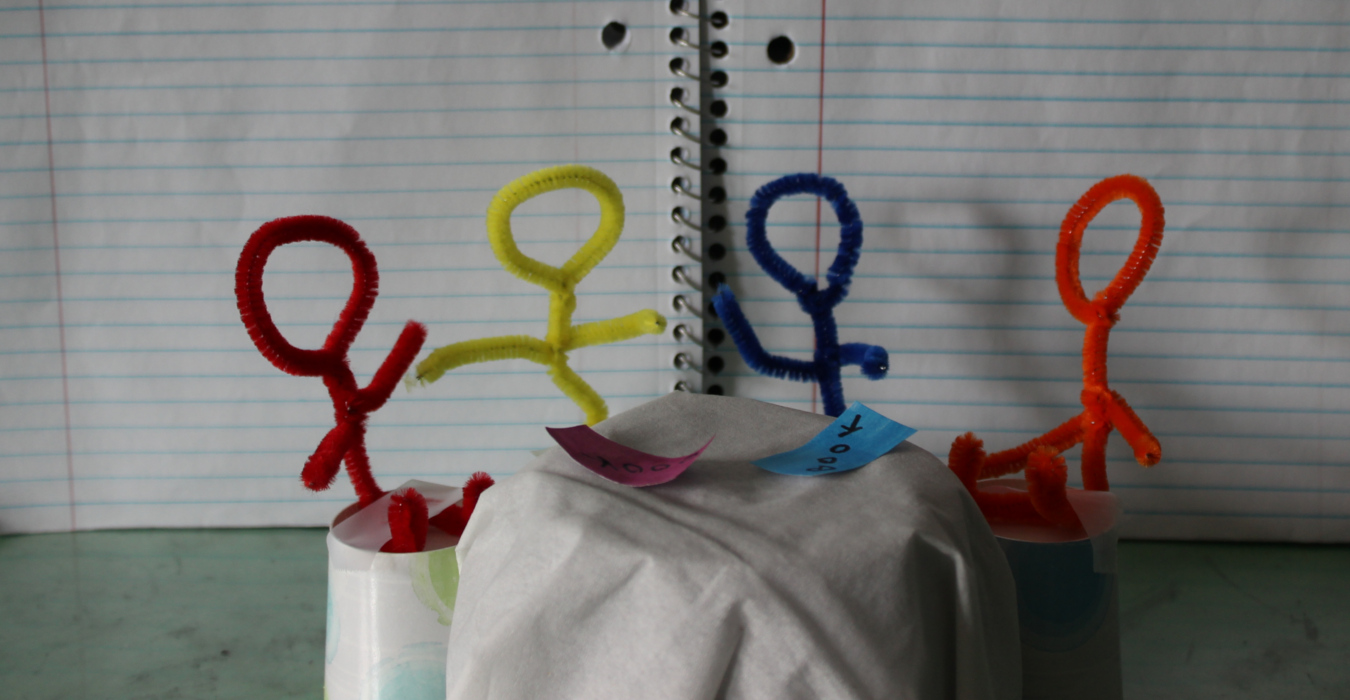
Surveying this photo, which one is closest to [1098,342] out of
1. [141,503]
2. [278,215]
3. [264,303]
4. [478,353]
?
[478,353]

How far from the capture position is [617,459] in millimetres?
365

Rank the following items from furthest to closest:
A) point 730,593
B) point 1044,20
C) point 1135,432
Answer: point 1044,20, point 1135,432, point 730,593

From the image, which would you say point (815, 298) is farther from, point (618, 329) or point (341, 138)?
point (341, 138)

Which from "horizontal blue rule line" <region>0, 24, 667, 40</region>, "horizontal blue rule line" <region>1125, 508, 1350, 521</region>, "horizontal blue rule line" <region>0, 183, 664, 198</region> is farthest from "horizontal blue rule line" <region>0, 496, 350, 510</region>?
"horizontal blue rule line" <region>1125, 508, 1350, 521</region>

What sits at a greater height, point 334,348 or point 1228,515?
point 334,348

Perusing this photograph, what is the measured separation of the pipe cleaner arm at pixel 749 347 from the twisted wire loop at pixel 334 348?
0.18m

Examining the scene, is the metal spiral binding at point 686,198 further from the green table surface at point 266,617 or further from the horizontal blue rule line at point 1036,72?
the green table surface at point 266,617

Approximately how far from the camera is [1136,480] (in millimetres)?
A: 679

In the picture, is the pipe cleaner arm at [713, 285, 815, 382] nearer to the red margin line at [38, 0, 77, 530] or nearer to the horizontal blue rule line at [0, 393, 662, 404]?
the horizontal blue rule line at [0, 393, 662, 404]

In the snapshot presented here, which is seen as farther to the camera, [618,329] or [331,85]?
[331,85]

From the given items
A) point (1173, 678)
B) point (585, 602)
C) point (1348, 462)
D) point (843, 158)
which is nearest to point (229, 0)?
point (843, 158)

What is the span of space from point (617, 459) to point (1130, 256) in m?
0.36

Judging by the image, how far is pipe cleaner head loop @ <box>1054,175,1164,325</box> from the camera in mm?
511

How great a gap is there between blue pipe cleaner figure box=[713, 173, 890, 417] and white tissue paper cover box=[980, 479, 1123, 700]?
15cm
